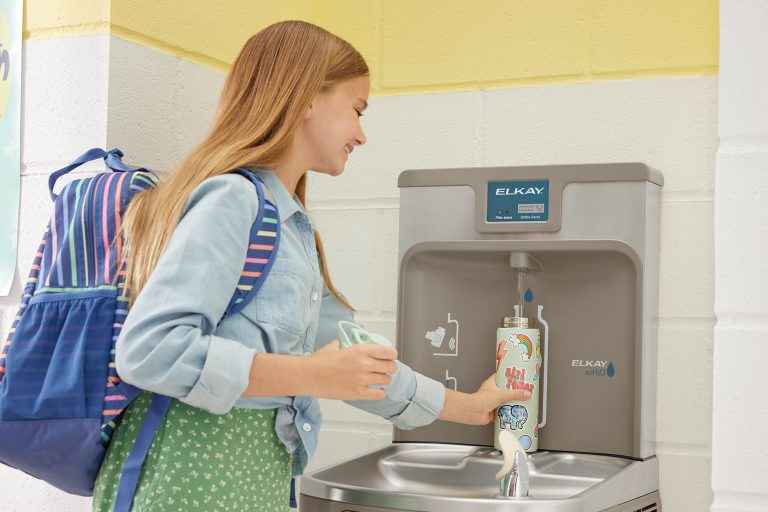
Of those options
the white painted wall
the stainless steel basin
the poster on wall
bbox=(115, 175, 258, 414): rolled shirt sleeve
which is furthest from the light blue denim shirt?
the white painted wall

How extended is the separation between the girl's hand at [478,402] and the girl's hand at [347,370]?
1.18ft

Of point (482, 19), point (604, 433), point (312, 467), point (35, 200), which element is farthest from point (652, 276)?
point (35, 200)

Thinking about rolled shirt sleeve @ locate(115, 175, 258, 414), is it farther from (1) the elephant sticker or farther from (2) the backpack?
(1) the elephant sticker

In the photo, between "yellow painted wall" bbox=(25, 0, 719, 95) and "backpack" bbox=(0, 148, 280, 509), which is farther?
"yellow painted wall" bbox=(25, 0, 719, 95)

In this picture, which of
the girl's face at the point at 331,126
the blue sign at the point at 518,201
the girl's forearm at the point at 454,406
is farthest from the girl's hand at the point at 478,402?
the girl's face at the point at 331,126

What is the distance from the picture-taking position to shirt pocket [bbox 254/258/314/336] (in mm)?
1136

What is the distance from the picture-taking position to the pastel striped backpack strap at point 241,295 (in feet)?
3.59

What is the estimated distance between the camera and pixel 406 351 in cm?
168

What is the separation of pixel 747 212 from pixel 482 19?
1.94 feet

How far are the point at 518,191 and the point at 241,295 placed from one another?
0.66 meters

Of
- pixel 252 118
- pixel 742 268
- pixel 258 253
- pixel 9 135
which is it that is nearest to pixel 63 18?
pixel 9 135

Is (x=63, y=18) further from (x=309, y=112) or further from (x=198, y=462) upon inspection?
(x=198, y=462)

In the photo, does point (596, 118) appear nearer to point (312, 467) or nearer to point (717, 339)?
point (717, 339)

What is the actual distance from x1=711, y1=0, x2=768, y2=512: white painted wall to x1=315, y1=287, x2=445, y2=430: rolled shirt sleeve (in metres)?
0.49
